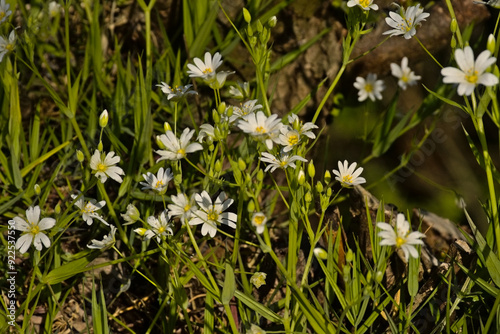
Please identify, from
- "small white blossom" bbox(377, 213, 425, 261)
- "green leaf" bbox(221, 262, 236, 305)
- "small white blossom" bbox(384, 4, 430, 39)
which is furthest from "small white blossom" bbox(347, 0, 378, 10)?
"green leaf" bbox(221, 262, 236, 305)

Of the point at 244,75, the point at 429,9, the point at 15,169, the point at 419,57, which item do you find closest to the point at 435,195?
the point at 419,57

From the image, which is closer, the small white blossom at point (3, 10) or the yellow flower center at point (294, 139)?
the yellow flower center at point (294, 139)

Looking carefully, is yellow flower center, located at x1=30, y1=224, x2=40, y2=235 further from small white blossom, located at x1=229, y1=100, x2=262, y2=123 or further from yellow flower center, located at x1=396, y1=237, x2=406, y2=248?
yellow flower center, located at x1=396, y1=237, x2=406, y2=248

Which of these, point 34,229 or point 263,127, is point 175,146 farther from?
point 34,229

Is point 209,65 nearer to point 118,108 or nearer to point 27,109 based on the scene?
point 118,108

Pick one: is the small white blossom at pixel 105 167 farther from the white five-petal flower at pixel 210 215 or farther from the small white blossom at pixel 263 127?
the small white blossom at pixel 263 127

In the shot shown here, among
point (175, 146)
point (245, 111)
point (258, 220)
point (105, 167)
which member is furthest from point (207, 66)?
point (258, 220)

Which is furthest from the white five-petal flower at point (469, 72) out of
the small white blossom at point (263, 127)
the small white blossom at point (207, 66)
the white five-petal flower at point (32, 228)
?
the white five-petal flower at point (32, 228)
